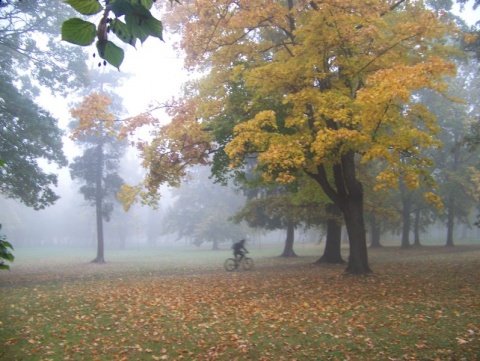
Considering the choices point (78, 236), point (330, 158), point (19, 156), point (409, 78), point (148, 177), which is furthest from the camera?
point (78, 236)

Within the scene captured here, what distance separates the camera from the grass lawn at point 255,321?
20.9ft

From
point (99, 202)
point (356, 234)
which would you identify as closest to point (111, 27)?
point (356, 234)

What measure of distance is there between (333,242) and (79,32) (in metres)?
21.6

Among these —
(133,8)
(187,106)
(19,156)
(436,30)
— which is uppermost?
(436,30)

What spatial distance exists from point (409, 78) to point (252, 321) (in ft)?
23.0

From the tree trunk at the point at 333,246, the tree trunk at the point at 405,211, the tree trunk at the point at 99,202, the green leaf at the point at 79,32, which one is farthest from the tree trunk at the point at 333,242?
the green leaf at the point at 79,32

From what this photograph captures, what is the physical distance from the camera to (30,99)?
20297 mm

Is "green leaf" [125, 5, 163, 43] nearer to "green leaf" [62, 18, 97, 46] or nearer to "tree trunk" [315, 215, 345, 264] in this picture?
"green leaf" [62, 18, 97, 46]

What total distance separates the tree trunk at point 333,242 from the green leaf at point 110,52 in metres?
20.2

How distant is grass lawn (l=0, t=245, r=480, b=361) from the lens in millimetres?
6379

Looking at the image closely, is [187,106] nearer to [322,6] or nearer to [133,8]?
[322,6]

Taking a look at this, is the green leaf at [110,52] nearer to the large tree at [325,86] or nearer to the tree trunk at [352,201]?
the large tree at [325,86]

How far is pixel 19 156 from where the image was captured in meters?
19.4

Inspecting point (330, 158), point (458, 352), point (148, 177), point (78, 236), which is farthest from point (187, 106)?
point (78, 236)
